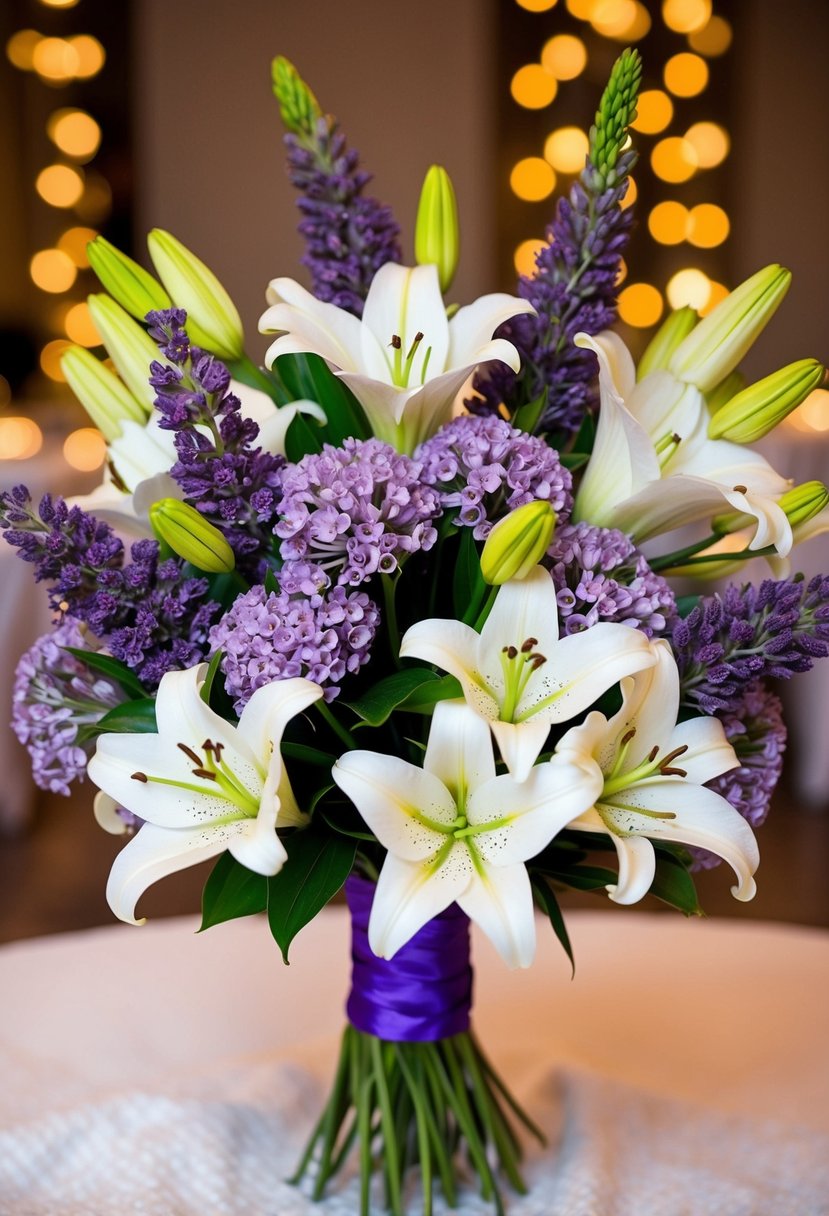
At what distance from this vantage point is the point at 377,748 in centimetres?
76

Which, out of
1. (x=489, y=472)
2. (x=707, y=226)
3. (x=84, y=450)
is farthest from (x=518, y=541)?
(x=707, y=226)

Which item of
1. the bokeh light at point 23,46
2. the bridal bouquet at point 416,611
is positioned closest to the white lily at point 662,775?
the bridal bouquet at point 416,611

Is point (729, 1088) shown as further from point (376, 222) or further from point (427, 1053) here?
point (376, 222)

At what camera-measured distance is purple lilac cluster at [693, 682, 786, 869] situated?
0.76m

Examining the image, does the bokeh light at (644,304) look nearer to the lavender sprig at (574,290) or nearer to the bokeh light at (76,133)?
the bokeh light at (76,133)

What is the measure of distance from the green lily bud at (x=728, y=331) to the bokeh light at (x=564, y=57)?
17.3 feet

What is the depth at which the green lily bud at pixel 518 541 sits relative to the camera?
24.8 inches

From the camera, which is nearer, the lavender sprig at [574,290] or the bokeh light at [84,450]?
the lavender sprig at [574,290]

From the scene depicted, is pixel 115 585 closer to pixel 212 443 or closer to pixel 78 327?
pixel 212 443

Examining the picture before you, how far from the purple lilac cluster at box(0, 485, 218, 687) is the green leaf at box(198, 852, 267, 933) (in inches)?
4.5

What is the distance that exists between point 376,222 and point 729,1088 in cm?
70

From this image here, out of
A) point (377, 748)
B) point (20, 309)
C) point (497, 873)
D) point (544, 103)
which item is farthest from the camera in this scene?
point (20, 309)

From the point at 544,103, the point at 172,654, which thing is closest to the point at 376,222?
the point at 172,654

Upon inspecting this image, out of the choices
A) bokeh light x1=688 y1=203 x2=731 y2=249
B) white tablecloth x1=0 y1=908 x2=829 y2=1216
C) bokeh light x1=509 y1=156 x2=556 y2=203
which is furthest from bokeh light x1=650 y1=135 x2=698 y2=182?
white tablecloth x1=0 y1=908 x2=829 y2=1216
